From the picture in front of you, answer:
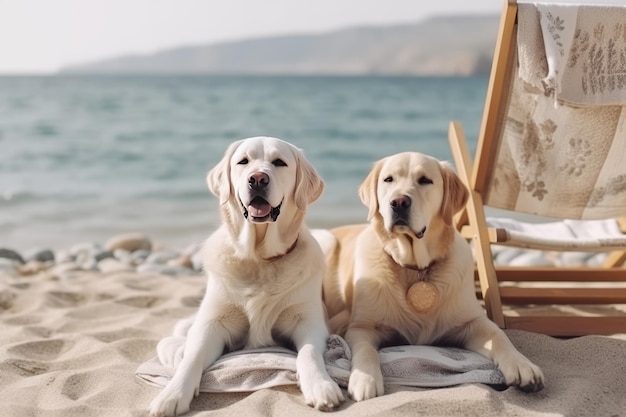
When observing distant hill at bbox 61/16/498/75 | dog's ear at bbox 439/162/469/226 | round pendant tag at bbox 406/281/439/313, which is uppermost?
dog's ear at bbox 439/162/469/226

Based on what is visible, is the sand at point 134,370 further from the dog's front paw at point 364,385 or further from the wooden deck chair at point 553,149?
the wooden deck chair at point 553,149

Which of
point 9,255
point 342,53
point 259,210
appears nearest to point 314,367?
point 259,210

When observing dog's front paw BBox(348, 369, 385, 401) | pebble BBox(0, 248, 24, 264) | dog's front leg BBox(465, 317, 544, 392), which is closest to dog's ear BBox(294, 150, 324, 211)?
dog's front paw BBox(348, 369, 385, 401)

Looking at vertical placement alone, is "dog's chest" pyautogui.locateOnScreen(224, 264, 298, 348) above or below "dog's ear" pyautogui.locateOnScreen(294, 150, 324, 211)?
below

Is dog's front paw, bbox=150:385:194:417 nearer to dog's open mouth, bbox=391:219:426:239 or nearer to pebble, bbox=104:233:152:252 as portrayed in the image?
dog's open mouth, bbox=391:219:426:239

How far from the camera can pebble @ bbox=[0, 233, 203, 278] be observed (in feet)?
20.3

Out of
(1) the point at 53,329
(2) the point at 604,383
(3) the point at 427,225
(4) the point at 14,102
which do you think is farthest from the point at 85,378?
(4) the point at 14,102

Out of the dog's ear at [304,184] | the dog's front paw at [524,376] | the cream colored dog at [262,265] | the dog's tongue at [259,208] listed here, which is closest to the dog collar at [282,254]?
the cream colored dog at [262,265]

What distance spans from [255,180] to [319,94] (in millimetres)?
27762

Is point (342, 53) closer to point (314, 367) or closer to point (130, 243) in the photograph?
point (130, 243)

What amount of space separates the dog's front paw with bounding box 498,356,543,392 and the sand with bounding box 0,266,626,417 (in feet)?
0.12

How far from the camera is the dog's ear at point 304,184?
3367 mm

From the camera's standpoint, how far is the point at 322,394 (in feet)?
9.20

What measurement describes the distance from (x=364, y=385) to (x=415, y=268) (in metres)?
0.84
